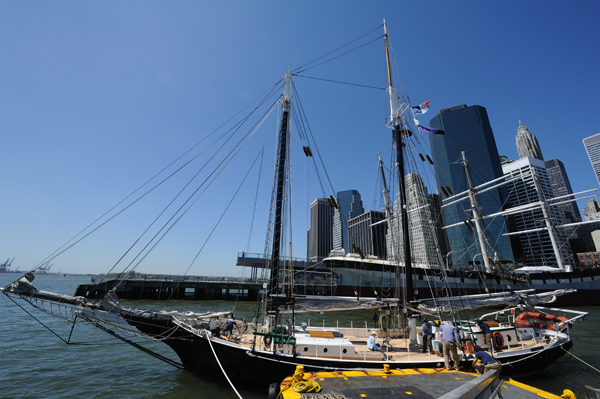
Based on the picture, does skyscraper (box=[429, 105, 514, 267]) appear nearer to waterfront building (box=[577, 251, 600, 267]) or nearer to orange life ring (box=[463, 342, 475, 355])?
waterfront building (box=[577, 251, 600, 267])

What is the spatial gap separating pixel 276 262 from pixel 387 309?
6.79 metres

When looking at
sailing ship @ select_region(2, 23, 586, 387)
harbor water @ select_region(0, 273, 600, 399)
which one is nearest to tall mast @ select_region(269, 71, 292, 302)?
sailing ship @ select_region(2, 23, 586, 387)

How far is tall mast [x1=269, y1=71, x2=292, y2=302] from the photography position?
1486 cm

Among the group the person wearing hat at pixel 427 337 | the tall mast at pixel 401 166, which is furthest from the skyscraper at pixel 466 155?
the person wearing hat at pixel 427 337

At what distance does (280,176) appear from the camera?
1683 cm

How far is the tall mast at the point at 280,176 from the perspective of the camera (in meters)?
14.9

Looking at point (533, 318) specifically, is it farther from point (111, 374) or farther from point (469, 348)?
point (111, 374)

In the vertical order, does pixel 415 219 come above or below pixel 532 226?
above

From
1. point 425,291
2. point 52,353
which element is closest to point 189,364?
point 52,353

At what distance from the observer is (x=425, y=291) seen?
45719mm

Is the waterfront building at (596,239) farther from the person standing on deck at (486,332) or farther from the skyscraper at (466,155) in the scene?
the person standing on deck at (486,332)

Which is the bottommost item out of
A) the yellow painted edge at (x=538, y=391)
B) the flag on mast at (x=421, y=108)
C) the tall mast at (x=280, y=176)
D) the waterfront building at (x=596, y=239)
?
the yellow painted edge at (x=538, y=391)

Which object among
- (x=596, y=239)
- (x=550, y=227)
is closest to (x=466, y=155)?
(x=596, y=239)

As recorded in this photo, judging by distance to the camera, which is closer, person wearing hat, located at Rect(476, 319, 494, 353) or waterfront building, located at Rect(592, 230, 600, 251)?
person wearing hat, located at Rect(476, 319, 494, 353)
